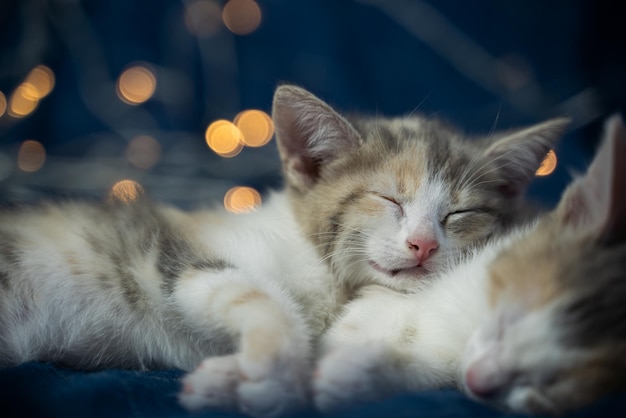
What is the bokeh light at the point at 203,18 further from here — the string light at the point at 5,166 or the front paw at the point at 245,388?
the front paw at the point at 245,388

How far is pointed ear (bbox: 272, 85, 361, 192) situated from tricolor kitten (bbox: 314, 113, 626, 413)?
13.7 inches

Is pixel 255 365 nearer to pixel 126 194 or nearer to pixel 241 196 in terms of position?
pixel 126 194

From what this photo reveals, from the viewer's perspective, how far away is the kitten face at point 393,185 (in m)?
1.01

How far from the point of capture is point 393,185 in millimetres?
1046

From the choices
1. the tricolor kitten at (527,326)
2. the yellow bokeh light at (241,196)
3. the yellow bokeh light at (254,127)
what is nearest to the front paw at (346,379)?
the tricolor kitten at (527,326)

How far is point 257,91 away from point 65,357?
164 centimetres

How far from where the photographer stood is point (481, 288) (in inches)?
32.9

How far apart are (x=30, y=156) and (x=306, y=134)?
1421mm

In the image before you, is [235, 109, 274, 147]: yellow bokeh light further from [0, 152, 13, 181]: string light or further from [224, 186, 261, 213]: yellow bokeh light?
[0, 152, 13, 181]: string light

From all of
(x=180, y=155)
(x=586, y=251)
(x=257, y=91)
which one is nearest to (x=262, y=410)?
(x=586, y=251)

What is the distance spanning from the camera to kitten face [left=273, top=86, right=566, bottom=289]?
3.30 feet

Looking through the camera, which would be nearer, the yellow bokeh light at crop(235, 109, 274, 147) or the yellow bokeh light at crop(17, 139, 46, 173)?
the yellow bokeh light at crop(17, 139, 46, 173)

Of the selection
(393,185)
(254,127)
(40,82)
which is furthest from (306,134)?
(40,82)

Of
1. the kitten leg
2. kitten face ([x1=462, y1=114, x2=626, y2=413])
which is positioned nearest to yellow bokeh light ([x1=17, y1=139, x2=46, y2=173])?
the kitten leg
